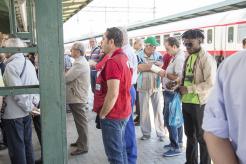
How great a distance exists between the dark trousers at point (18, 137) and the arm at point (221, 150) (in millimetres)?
2754

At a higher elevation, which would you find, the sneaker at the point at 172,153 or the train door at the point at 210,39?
the train door at the point at 210,39

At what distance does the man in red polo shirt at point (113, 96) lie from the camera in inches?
127

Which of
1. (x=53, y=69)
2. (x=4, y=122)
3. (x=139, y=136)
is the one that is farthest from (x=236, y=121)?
(x=139, y=136)

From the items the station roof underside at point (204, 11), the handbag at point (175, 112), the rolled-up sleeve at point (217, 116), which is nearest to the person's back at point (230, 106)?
the rolled-up sleeve at point (217, 116)

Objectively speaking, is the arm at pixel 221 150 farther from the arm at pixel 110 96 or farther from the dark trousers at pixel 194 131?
the dark trousers at pixel 194 131

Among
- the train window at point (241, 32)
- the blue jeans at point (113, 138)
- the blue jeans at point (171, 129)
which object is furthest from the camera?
the train window at point (241, 32)

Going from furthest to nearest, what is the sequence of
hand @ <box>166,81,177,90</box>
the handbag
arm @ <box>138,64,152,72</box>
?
arm @ <box>138,64,152,72</box> < the handbag < hand @ <box>166,81,177,90</box>

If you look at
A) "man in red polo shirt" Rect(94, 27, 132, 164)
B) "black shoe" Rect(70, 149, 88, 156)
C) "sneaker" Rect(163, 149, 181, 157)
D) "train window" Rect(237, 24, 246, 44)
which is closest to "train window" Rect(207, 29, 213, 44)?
"train window" Rect(237, 24, 246, 44)

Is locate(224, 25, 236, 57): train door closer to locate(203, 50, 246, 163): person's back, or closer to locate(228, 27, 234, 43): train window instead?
locate(228, 27, 234, 43): train window

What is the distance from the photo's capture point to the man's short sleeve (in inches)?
126

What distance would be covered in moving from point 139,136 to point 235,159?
4.63 meters

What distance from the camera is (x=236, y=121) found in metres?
1.12

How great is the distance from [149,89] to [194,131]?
1559 mm

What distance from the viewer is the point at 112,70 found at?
3.20 meters
